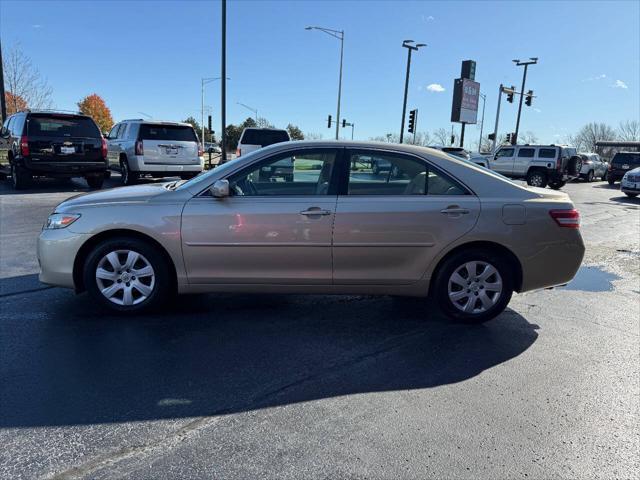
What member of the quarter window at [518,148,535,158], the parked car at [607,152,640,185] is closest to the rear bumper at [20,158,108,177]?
the quarter window at [518,148,535,158]

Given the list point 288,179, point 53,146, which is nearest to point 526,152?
point 53,146

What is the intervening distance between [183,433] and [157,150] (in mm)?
11657

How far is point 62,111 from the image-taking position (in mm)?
12086

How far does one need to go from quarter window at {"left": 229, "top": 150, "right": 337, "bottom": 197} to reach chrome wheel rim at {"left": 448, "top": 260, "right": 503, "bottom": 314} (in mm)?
1411

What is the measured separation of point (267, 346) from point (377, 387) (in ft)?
3.28

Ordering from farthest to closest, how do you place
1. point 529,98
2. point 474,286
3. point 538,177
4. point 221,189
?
point 529,98, point 538,177, point 474,286, point 221,189

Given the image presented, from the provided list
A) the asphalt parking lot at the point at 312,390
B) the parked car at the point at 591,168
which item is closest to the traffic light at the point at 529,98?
the parked car at the point at 591,168

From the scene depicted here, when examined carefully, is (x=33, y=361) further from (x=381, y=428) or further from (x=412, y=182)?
(x=412, y=182)

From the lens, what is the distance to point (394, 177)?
4.46 metres

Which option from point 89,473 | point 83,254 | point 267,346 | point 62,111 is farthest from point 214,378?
point 62,111

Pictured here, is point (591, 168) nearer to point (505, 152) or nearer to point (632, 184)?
point (505, 152)

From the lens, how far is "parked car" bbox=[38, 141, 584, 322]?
4258mm

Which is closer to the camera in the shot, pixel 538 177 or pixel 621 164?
pixel 538 177

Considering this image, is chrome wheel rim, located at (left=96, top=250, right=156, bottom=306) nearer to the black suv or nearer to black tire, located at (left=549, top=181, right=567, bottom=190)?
the black suv
